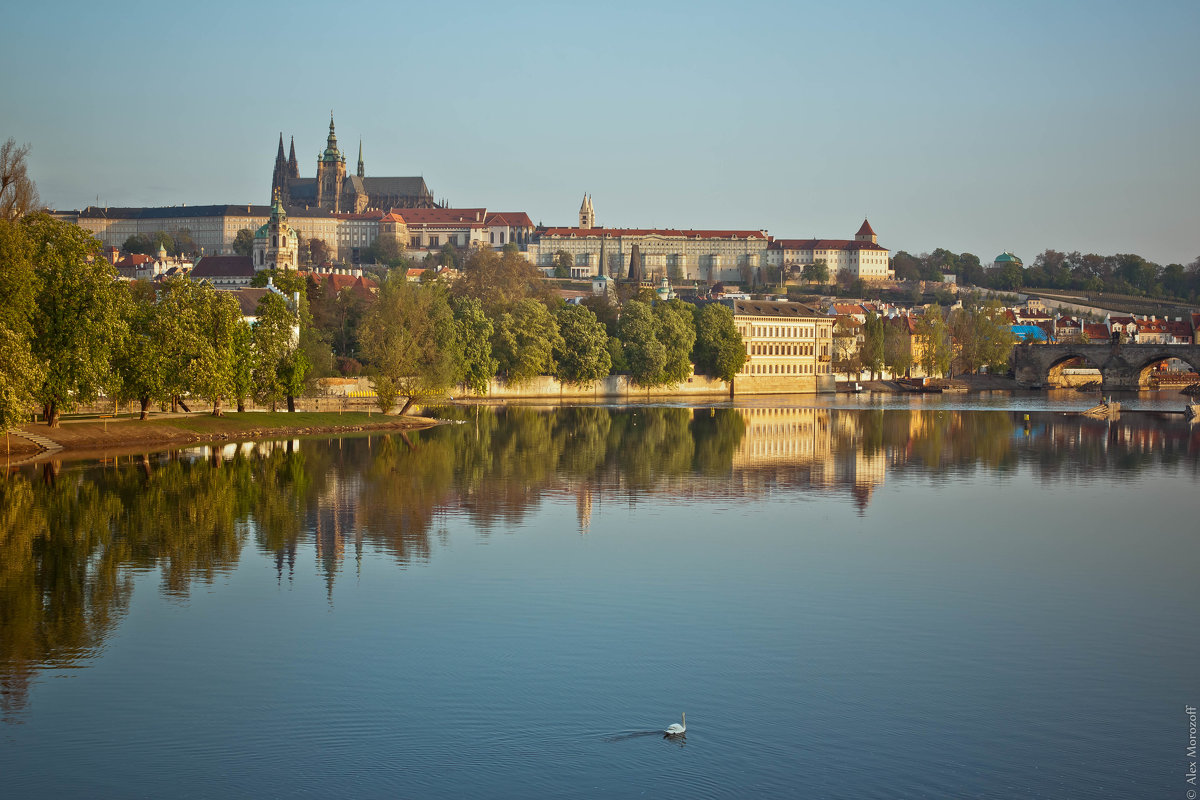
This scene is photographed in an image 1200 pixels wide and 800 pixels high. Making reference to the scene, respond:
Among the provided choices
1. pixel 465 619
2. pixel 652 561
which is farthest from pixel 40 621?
pixel 652 561

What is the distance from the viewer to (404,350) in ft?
209

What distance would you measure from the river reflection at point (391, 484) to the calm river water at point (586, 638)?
167 mm

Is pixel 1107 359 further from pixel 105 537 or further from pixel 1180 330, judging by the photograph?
pixel 105 537

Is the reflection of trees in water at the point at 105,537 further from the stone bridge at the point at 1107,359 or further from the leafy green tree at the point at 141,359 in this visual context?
the stone bridge at the point at 1107,359

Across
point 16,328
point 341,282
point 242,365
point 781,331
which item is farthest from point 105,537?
point 781,331

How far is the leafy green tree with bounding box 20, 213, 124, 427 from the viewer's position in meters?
41.2

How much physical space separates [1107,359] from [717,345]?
1712 inches

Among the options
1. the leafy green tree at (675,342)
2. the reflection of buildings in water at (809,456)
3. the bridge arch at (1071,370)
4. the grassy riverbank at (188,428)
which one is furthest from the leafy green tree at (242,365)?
the bridge arch at (1071,370)

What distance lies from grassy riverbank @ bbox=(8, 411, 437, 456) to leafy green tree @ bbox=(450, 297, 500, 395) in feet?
57.4

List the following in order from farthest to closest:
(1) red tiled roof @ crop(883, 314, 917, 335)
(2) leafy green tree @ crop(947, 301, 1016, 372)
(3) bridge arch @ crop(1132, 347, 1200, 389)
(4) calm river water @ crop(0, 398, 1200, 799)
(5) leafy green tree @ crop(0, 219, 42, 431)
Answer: (1) red tiled roof @ crop(883, 314, 917, 335) < (2) leafy green tree @ crop(947, 301, 1016, 372) < (3) bridge arch @ crop(1132, 347, 1200, 389) < (5) leafy green tree @ crop(0, 219, 42, 431) < (4) calm river water @ crop(0, 398, 1200, 799)

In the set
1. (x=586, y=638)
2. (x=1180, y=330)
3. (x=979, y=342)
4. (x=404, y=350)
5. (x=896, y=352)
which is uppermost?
(x=1180, y=330)

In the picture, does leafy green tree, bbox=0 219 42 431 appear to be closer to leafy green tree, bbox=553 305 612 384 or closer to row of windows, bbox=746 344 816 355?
leafy green tree, bbox=553 305 612 384

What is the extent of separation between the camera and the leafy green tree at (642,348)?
9350 cm

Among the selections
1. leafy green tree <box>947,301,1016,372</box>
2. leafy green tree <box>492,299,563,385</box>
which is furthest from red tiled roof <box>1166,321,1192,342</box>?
leafy green tree <box>492,299,563,385</box>
